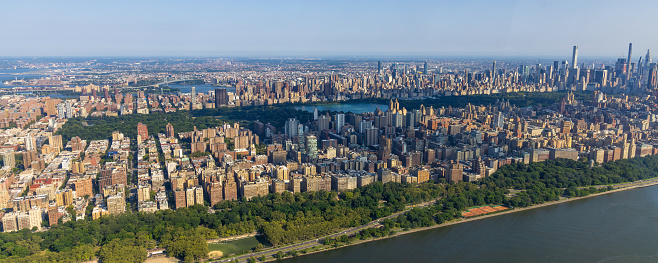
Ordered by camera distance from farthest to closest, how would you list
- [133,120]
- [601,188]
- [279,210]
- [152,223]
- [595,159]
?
[133,120] → [595,159] → [601,188] → [279,210] → [152,223]

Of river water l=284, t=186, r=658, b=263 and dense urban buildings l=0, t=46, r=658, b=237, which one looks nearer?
river water l=284, t=186, r=658, b=263

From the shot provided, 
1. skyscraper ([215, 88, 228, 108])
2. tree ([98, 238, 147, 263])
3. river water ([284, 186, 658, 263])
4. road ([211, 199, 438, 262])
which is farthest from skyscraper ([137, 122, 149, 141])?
river water ([284, 186, 658, 263])

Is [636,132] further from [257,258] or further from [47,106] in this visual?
[47,106]

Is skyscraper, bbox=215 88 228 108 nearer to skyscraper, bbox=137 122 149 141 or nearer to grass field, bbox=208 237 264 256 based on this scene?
skyscraper, bbox=137 122 149 141

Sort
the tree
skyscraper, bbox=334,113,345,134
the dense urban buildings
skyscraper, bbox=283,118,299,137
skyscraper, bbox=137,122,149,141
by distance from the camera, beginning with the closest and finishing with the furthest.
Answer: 1. the tree
2. the dense urban buildings
3. skyscraper, bbox=283,118,299,137
4. skyscraper, bbox=137,122,149,141
5. skyscraper, bbox=334,113,345,134

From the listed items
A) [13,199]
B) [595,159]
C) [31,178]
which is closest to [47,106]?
[31,178]

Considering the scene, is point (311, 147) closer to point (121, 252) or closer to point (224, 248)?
point (224, 248)

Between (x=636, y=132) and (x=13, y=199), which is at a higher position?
(x=636, y=132)
